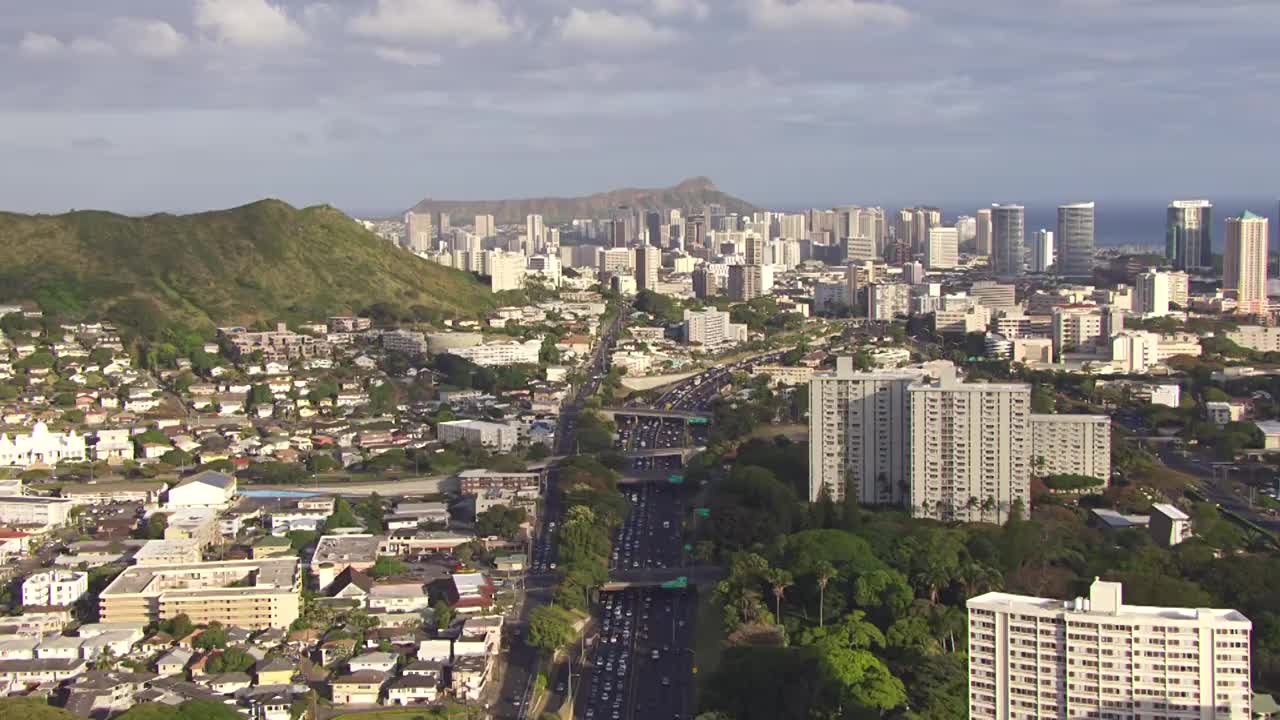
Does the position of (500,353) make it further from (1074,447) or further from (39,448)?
(1074,447)

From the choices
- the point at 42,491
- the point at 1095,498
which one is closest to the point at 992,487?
the point at 1095,498

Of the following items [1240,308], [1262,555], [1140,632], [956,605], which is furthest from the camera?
[1240,308]

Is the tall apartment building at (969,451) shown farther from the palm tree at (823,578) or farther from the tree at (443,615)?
the tree at (443,615)

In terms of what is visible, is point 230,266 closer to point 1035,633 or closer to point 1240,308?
point 1240,308

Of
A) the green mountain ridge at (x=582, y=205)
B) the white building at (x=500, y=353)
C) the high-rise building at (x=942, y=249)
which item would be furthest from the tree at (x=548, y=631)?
the green mountain ridge at (x=582, y=205)

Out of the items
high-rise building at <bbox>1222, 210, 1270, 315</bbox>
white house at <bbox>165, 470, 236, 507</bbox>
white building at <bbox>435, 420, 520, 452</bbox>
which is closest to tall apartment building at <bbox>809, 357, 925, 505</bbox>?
white building at <bbox>435, 420, 520, 452</bbox>

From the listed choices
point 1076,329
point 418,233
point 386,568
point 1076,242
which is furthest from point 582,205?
point 386,568
